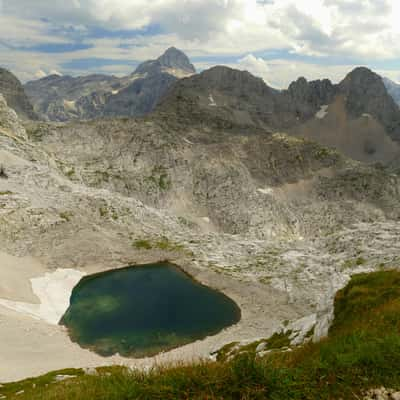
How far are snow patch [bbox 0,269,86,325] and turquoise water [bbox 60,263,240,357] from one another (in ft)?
4.94

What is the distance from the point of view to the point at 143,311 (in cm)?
5991

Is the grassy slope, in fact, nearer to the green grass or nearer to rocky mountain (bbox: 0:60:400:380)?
rocky mountain (bbox: 0:60:400:380)

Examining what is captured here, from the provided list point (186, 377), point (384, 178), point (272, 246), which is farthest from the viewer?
point (384, 178)

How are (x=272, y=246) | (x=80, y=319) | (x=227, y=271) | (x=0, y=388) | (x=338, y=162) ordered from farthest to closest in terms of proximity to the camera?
1. (x=338, y=162)
2. (x=272, y=246)
3. (x=227, y=271)
4. (x=80, y=319)
5. (x=0, y=388)

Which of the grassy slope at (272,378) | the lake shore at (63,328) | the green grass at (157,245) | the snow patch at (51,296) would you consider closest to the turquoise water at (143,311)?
the snow patch at (51,296)

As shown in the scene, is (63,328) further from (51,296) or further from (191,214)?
(191,214)

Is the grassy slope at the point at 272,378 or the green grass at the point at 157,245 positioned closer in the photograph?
the grassy slope at the point at 272,378

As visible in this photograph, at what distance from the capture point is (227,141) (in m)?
156

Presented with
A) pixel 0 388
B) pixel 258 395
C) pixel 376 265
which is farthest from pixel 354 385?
pixel 376 265

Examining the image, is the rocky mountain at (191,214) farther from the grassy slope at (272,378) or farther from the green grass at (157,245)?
the grassy slope at (272,378)

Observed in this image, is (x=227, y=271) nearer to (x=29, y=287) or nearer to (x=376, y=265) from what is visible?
(x=376, y=265)

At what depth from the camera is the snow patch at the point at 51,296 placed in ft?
176

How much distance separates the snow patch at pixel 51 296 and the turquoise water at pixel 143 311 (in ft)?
4.94

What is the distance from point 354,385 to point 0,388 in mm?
30031
